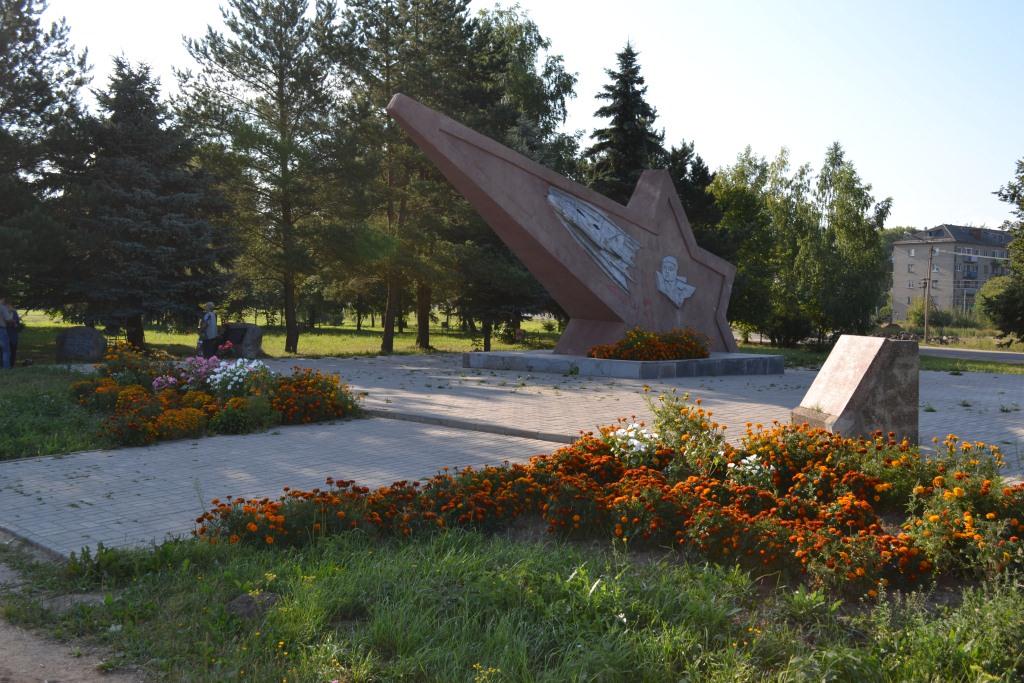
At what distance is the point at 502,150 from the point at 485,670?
1316 cm

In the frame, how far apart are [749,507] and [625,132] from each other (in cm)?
2660

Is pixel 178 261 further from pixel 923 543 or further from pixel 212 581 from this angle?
pixel 923 543

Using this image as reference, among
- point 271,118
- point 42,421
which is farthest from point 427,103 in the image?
point 42,421

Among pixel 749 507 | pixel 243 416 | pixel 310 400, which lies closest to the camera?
pixel 749 507

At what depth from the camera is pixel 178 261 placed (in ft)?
63.4

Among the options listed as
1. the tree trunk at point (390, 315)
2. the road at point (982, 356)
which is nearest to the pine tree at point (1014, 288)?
the road at point (982, 356)

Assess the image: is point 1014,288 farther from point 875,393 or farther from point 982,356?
point 875,393

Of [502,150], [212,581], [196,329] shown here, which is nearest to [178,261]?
[196,329]

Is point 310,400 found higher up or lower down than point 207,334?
lower down

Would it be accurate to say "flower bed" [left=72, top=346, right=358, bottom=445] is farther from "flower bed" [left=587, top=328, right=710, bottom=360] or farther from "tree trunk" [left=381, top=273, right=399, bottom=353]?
"tree trunk" [left=381, top=273, right=399, bottom=353]

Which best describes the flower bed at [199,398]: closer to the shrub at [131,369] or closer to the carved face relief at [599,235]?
the shrub at [131,369]

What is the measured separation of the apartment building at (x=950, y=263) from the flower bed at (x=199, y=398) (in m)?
72.9

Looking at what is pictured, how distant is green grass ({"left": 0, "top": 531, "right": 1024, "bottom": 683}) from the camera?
3.30 m

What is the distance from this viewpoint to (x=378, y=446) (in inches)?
340
